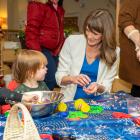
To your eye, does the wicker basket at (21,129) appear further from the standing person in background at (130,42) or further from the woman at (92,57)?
the standing person in background at (130,42)

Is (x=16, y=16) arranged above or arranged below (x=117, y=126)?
above

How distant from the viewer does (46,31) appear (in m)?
2.49

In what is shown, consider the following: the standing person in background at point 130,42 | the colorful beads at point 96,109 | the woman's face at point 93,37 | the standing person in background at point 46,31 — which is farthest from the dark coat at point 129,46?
the standing person in background at point 46,31

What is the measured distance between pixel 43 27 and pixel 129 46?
0.87 m

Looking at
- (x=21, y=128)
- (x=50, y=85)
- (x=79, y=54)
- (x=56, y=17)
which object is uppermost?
(x=56, y=17)

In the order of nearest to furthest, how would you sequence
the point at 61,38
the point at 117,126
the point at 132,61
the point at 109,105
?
the point at 117,126 → the point at 109,105 → the point at 132,61 → the point at 61,38

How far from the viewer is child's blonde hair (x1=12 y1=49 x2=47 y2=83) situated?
5.66 ft

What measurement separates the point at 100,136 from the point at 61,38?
163 cm

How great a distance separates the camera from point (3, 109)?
55.2 inches

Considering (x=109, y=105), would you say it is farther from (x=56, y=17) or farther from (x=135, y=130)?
(x=56, y=17)

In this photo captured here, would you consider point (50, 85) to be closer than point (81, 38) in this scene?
No

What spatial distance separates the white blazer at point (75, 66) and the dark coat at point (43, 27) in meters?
0.49

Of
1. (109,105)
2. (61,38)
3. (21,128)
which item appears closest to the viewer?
(21,128)

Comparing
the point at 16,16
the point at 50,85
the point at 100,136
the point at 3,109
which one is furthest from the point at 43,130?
the point at 16,16
